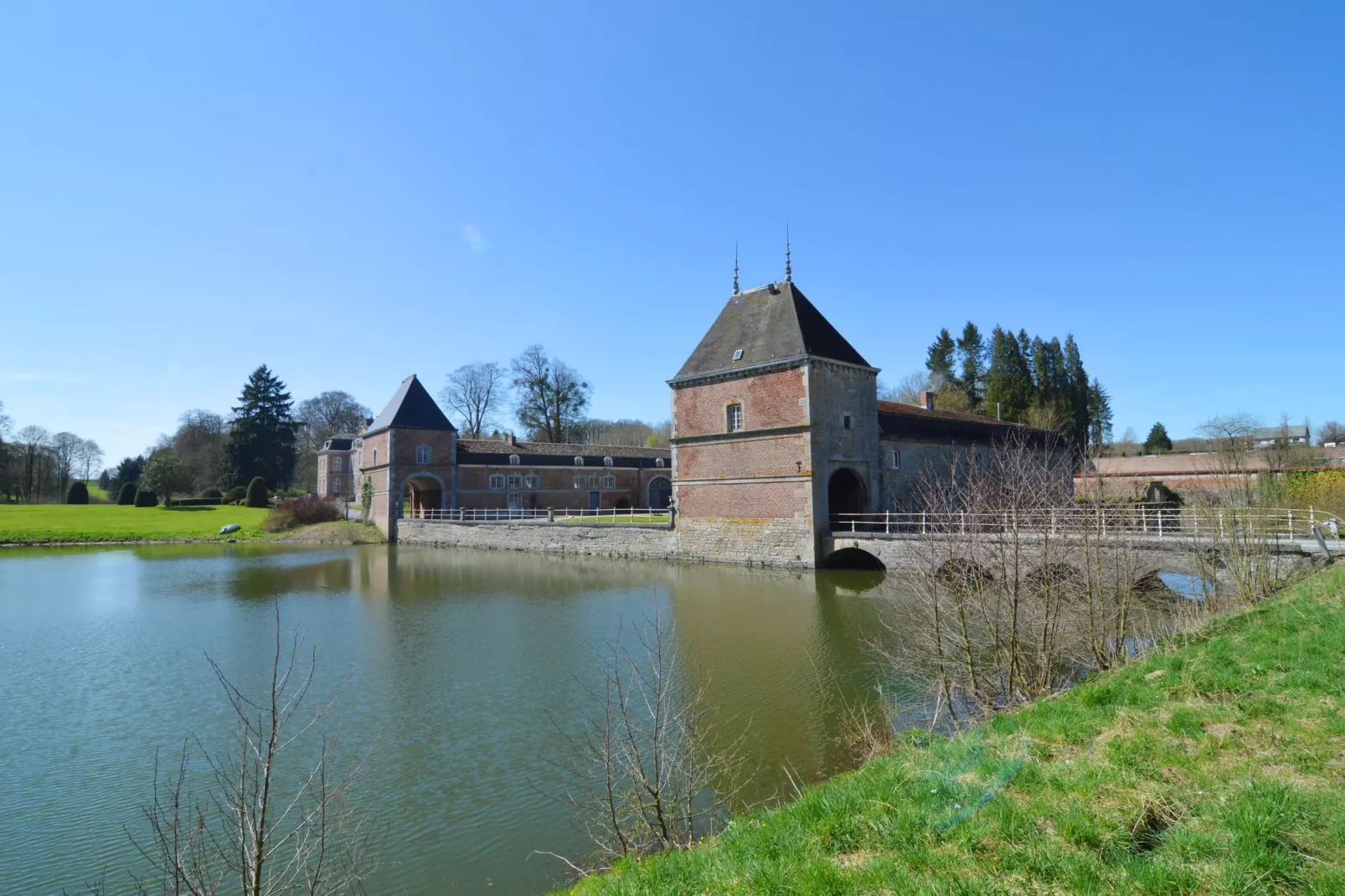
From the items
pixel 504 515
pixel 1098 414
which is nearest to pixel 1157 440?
pixel 1098 414

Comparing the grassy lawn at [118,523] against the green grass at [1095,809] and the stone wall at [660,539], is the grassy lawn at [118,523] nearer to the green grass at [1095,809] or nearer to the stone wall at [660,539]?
the stone wall at [660,539]

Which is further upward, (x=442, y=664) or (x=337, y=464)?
(x=337, y=464)

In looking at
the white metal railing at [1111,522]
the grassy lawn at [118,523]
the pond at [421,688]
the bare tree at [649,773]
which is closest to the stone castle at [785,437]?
the pond at [421,688]

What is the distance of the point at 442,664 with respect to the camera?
11.4 meters

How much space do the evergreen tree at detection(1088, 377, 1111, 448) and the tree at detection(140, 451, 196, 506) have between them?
66810mm

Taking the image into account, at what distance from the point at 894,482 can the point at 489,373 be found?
37202mm

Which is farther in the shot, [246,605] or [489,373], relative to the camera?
[489,373]

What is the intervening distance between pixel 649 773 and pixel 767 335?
18.7m

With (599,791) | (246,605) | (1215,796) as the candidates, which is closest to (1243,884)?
(1215,796)

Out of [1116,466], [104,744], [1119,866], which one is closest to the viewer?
[1119,866]

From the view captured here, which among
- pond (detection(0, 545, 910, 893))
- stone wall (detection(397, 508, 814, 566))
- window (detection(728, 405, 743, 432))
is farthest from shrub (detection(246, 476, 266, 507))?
window (detection(728, 405, 743, 432))

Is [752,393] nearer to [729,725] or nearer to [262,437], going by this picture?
[729,725]

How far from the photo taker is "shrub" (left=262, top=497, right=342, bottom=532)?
39.8 metres

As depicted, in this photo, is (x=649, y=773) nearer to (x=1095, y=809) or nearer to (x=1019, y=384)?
(x=1095, y=809)
